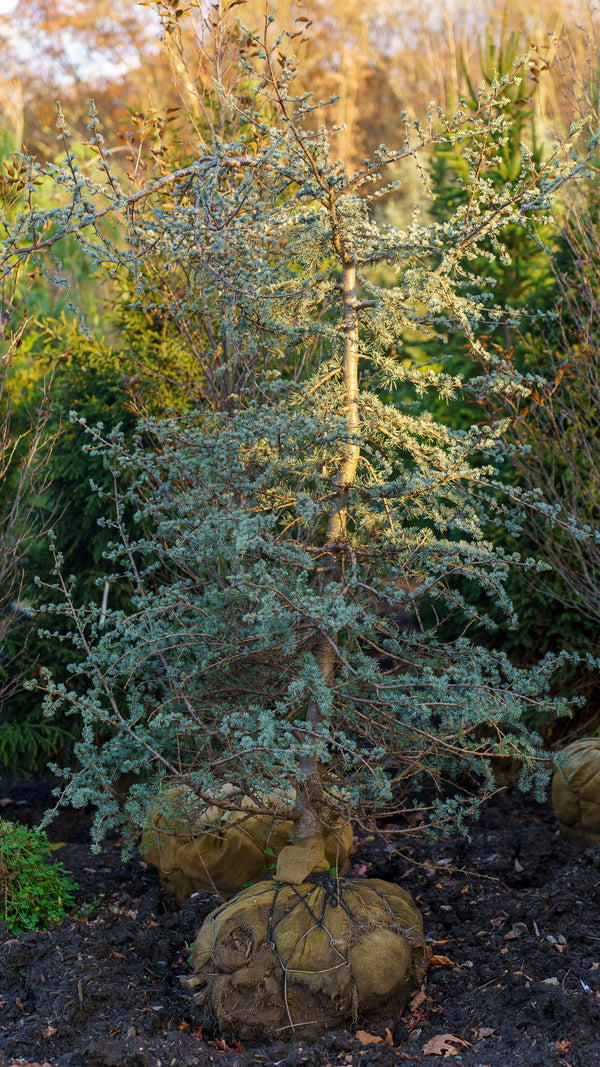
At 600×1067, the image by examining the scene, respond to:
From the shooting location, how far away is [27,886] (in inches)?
169

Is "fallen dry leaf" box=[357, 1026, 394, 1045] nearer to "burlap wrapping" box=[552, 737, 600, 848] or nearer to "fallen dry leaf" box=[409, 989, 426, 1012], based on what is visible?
"fallen dry leaf" box=[409, 989, 426, 1012]

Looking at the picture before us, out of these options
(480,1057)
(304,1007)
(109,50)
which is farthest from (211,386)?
(109,50)

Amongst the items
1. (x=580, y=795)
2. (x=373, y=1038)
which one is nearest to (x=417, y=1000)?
(x=373, y=1038)

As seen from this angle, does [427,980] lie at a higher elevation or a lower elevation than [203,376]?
lower

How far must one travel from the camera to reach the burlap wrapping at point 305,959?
3.29 metres

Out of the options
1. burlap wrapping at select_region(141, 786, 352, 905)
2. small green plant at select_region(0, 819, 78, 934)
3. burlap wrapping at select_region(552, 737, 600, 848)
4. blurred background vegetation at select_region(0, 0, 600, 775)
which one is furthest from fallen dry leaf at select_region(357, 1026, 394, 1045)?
blurred background vegetation at select_region(0, 0, 600, 775)

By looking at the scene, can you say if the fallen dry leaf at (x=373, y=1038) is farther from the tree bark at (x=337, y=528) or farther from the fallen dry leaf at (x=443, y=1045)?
the tree bark at (x=337, y=528)

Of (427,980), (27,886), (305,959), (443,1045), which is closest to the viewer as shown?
(443,1045)

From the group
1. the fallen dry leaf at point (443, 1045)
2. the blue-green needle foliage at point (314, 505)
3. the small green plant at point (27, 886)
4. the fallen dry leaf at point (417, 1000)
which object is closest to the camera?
the fallen dry leaf at point (443, 1045)

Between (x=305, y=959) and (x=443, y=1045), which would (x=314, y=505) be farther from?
(x=443, y=1045)

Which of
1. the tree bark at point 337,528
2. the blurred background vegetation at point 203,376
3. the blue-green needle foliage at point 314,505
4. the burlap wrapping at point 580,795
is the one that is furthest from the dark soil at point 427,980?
the blurred background vegetation at point 203,376

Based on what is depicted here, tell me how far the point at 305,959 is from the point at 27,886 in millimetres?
1664

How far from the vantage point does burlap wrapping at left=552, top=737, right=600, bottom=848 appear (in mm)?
4723

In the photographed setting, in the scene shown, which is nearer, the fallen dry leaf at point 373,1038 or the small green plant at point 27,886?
the fallen dry leaf at point 373,1038
